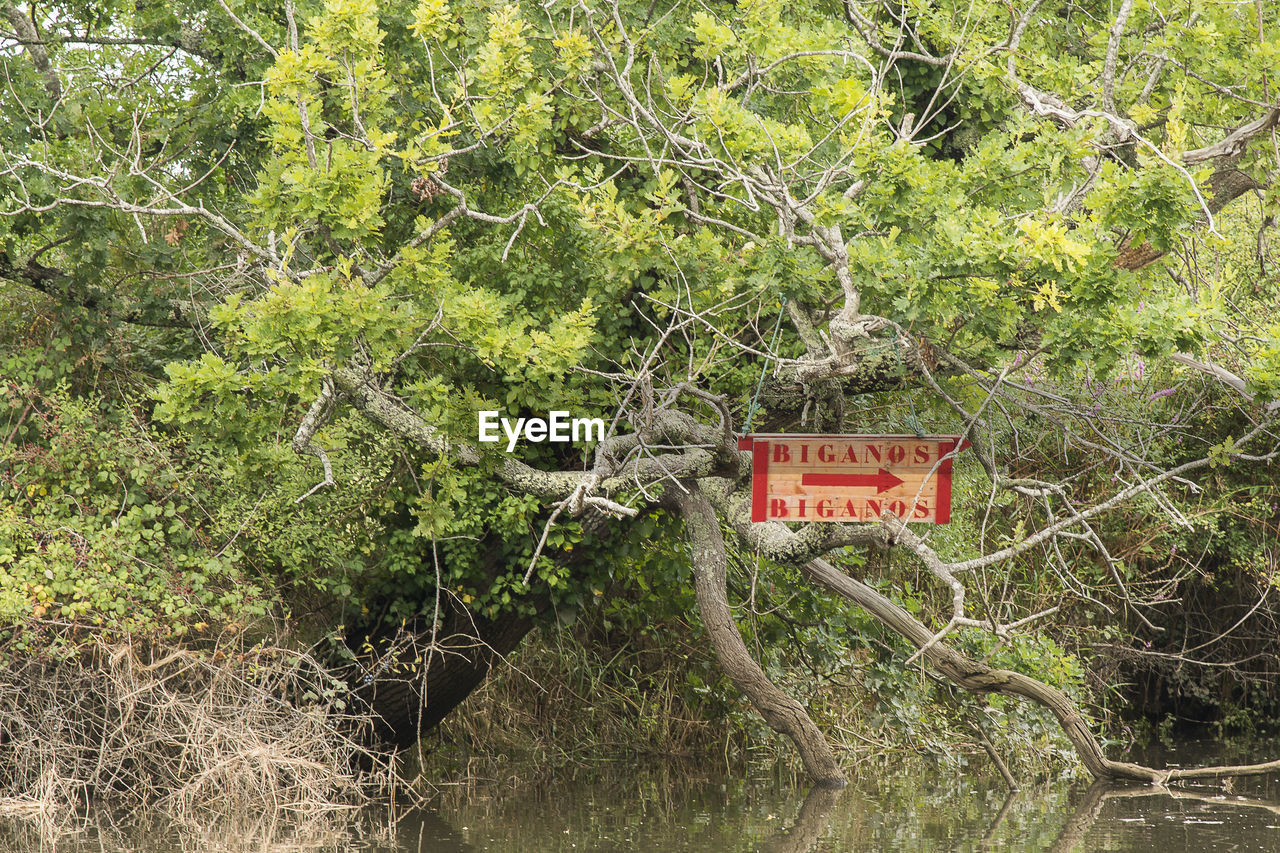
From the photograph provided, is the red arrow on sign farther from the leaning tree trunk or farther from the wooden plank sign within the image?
the leaning tree trunk

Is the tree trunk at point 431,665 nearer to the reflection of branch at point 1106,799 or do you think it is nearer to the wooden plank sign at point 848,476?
the wooden plank sign at point 848,476

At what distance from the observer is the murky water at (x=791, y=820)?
7.27 m

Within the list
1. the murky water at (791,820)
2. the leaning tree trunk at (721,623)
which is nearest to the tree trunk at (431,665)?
the murky water at (791,820)

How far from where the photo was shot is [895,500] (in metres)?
5.96

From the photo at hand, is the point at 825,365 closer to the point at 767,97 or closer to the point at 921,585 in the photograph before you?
the point at 767,97

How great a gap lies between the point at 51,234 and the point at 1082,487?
26.1ft

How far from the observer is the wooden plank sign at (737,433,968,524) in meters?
5.89

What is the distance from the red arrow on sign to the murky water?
2182 mm

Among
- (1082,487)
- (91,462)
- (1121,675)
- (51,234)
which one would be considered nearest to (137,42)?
(51,234)

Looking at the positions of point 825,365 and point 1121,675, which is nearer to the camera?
point 825,365

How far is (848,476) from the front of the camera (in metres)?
5.93

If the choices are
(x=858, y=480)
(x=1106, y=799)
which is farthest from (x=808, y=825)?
(x=858, y=480)

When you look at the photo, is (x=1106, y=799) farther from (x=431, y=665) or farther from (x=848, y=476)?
(x=431, y=665)

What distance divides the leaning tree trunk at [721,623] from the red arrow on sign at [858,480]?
1.91 m
